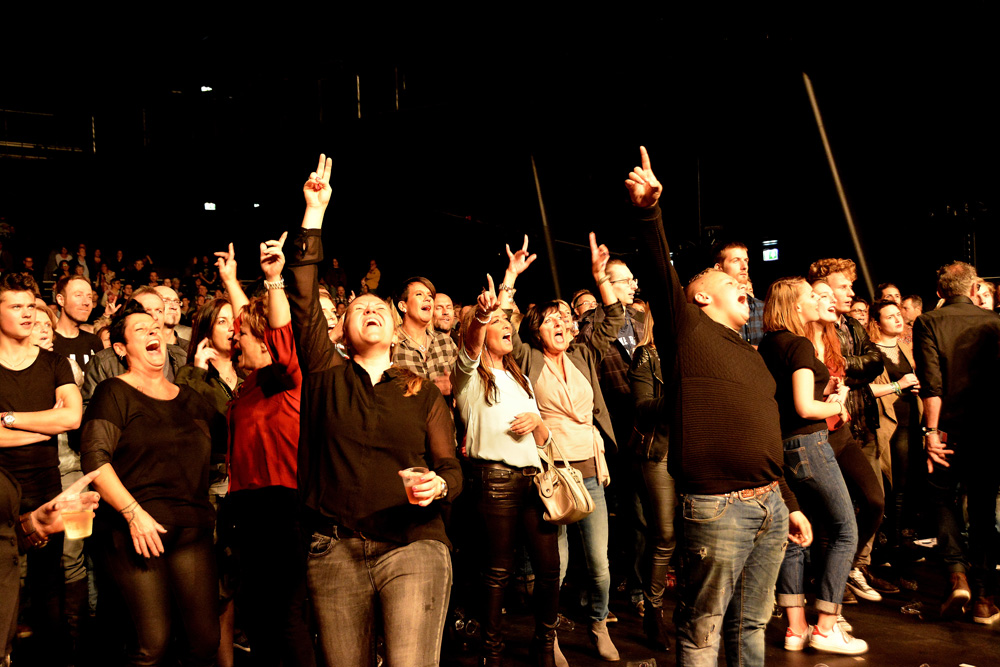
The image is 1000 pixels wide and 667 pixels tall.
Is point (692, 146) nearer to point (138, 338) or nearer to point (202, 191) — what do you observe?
point (138, 338)

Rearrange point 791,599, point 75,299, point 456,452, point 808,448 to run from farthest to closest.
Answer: point 75,299, point 791,599, point 808,448, point 456,452

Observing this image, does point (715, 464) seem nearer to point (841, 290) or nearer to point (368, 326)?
point (368, 326)

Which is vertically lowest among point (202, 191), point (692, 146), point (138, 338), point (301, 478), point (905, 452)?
point (905, 452)

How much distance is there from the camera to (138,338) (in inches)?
133

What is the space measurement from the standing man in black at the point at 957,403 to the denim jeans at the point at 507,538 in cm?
Answer: 245

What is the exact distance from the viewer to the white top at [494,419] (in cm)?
397

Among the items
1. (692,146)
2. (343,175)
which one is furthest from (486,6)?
(343,175)

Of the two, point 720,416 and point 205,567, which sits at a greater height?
point 720,416

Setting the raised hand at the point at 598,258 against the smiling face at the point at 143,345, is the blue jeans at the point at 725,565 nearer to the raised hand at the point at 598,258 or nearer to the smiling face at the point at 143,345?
the raised hand at the point at 598,258

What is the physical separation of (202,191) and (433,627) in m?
17.8

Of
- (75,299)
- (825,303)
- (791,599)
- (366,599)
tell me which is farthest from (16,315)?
(791,599)

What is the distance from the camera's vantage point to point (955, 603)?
477 centimetres

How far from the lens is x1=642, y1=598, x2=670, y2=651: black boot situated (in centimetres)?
444

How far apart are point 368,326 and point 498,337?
1.40 m
